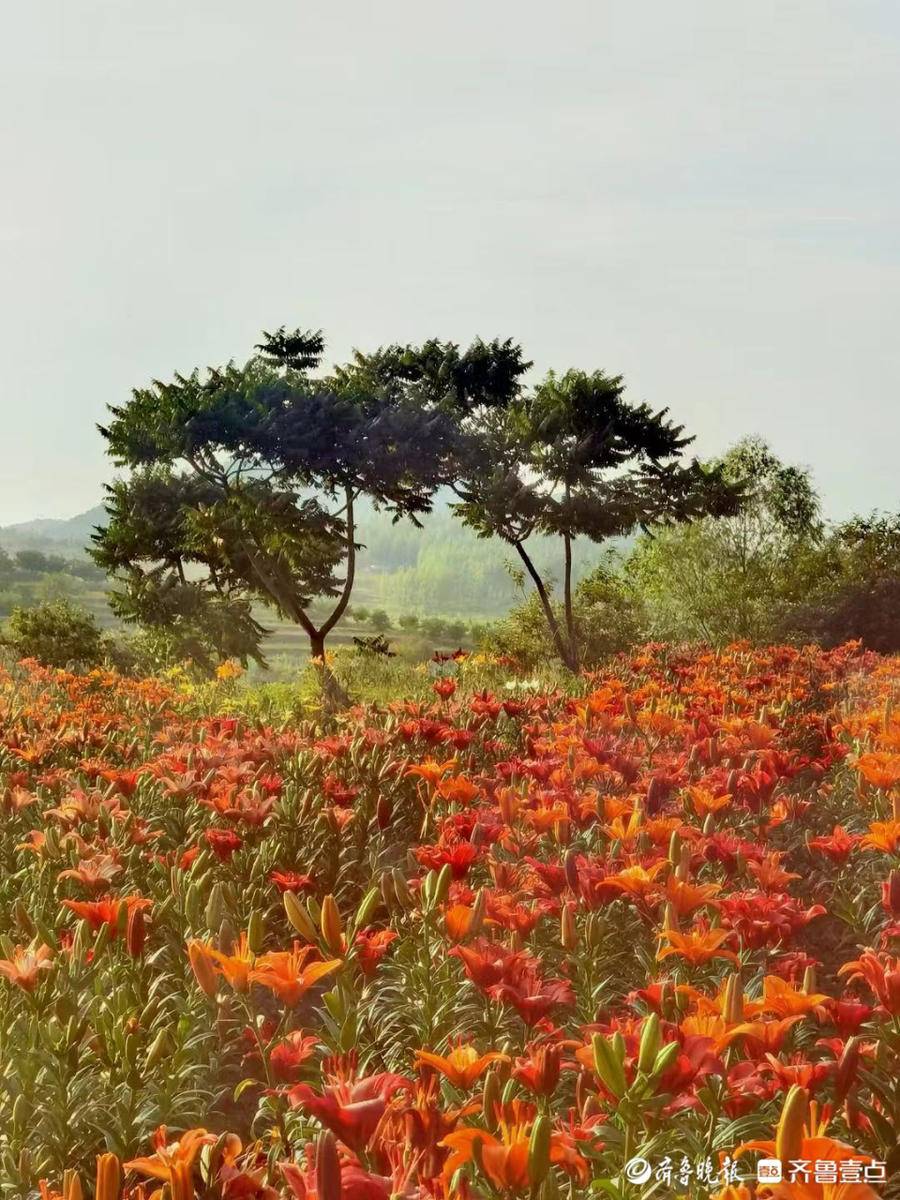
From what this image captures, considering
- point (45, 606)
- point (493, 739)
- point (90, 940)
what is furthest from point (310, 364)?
point (90, 940)

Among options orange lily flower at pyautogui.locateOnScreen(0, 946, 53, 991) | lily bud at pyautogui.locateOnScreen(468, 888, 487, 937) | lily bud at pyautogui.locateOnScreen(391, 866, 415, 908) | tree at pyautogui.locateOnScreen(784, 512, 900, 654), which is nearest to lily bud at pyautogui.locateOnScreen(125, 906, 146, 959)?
orange lily flower at pyautogui.locateOnScreen(0, 946, 53, 991)

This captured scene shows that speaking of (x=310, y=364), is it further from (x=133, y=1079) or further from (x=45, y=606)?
(x=133, y=1079)

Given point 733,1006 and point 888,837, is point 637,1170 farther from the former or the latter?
point 888,837

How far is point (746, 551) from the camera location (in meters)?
27.8

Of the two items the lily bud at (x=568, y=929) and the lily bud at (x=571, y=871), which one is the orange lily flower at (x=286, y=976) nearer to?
the lily bud at (x=568, y=929)

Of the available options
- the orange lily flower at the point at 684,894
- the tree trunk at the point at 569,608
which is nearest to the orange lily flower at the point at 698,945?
the orange lily flower at the point at 684,894

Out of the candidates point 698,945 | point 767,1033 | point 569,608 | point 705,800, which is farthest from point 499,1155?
point 569,608

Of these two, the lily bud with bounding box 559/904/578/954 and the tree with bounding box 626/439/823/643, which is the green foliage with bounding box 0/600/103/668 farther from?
the lily bud with bounding box 559/904/578/954

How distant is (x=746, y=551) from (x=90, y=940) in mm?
26467

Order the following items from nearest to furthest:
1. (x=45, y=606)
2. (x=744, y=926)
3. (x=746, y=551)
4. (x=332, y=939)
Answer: (x=332, y=939), (x=744, y=926), (x=45, y=606), (x=746, y=551)

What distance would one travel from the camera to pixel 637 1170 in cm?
172

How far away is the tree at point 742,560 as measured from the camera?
1014 inches

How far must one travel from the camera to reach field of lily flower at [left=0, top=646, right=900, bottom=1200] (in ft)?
5.63

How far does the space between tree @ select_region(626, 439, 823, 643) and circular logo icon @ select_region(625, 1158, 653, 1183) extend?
21.8 m
